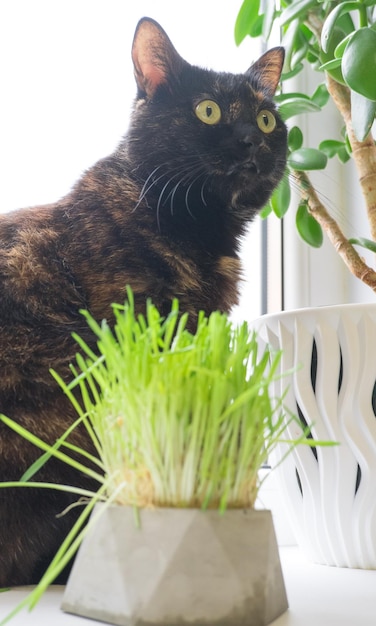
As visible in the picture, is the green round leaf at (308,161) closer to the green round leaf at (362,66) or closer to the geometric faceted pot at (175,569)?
the green round leaf at (362,66)

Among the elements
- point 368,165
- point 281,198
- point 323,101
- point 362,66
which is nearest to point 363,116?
point 362,66

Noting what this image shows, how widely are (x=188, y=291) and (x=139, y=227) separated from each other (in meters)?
0.10

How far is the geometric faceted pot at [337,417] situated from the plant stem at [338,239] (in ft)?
0.69

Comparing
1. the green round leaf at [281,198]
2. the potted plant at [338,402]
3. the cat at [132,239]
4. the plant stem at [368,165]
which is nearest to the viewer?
the cat at [132,239]

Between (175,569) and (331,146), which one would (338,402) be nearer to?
(175,569)

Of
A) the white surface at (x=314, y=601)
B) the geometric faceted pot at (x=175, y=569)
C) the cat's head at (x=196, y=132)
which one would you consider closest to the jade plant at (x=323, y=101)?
the cat's head at (x=196, y=132)

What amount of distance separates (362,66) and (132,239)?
32 centimetres

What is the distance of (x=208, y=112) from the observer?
2.81 ft

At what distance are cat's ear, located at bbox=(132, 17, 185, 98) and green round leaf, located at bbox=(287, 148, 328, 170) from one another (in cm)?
24

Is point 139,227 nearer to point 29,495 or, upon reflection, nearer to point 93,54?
point 29,495

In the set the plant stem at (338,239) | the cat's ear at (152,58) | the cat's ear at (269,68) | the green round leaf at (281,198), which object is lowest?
the plant stem at (338,239)

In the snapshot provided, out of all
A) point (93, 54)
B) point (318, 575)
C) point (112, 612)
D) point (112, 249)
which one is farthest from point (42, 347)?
point (93, 54)

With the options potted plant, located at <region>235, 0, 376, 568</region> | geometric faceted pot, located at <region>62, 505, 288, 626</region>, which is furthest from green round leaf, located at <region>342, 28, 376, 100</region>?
geometric faceted pot, located at <region>62, 505, 288, 626</region>

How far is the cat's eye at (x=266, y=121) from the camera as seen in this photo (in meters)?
0.91
